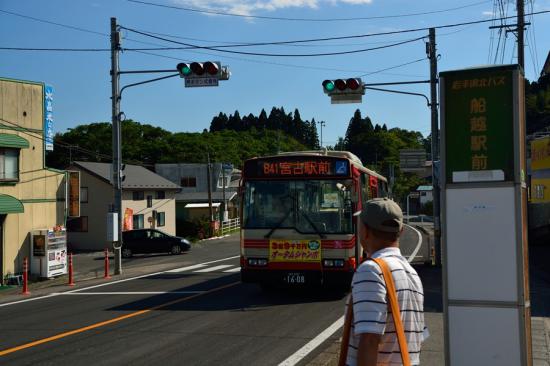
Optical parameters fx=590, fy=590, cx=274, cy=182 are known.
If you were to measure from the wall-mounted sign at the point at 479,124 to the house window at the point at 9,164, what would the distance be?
68.1 feet

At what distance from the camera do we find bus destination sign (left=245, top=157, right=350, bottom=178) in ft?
43.2

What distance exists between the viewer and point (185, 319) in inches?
442

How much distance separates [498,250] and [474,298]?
0.50 meters

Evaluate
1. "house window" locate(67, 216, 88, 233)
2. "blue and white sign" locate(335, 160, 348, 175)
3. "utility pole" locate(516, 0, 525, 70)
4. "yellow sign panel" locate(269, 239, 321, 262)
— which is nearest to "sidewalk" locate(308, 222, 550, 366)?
"yellow sign panel" locate(269, 239, 321, 262)

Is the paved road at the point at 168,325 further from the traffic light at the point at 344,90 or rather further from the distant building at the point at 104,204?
the distant building at the point at 104,204

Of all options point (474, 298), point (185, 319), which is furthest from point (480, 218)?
point (185, 319)

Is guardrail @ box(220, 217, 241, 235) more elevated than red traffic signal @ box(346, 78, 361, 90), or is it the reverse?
red traffic signal @ box(346, 78, 361, 90)

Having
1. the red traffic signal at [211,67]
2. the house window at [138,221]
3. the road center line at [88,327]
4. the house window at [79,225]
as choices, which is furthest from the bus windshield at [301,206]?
the house window at [138,221]

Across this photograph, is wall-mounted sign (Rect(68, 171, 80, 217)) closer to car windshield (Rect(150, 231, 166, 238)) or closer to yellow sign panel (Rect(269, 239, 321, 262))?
car windshield (Rect(150, 231, 166, 238))

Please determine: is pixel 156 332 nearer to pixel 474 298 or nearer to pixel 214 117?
pixel 474 298

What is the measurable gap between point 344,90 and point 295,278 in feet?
24.9

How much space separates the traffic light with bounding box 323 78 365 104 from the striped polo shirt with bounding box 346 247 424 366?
15523 mm

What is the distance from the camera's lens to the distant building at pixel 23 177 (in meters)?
22.6

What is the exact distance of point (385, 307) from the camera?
3021 millimetres
